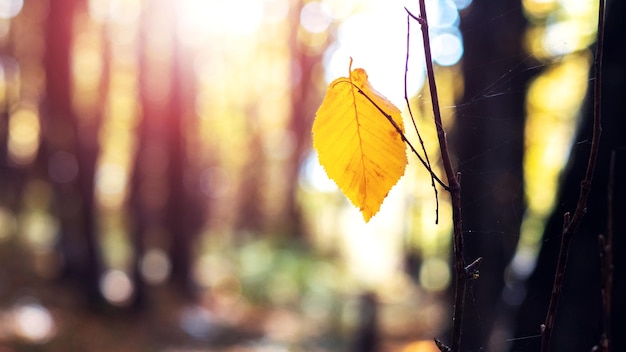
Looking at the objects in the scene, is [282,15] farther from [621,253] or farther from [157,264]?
[621,253]

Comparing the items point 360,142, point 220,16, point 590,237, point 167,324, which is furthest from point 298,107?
point 360,142

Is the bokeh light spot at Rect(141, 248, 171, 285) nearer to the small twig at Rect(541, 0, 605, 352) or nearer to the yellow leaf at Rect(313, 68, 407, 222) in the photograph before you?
the yellow leaf at Rect(313, 68, 407, 222)

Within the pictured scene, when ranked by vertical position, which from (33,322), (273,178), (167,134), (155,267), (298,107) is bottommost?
(33,322)

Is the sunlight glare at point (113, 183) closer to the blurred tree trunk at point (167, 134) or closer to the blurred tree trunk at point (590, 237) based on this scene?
the blurred tree trunk at point (167, 134)

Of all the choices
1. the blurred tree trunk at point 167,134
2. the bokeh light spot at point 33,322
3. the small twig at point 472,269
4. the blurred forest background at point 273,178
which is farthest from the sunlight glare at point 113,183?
the small twig at point 472,269

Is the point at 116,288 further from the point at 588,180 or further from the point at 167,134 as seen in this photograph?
the point at 588,180
